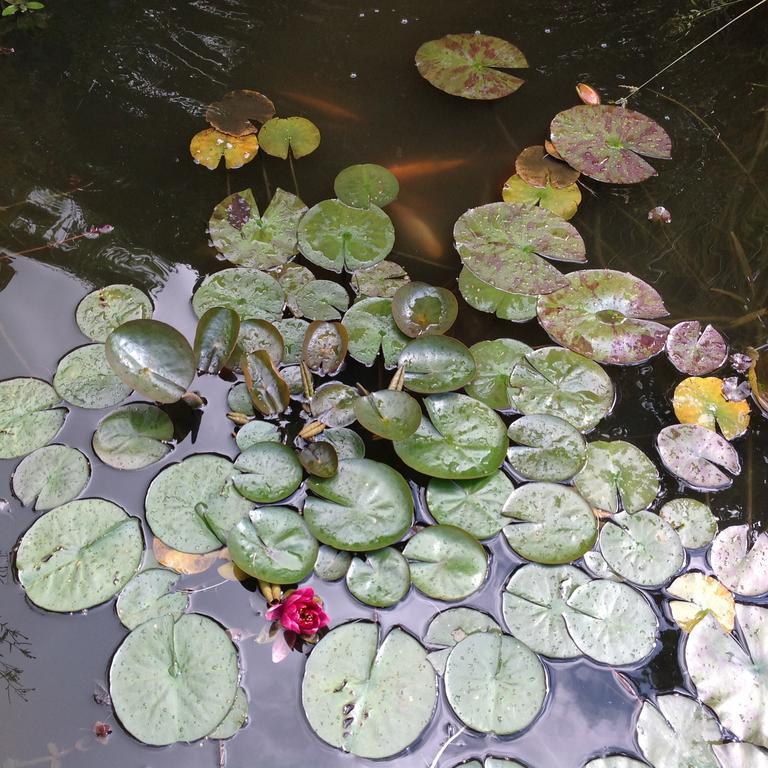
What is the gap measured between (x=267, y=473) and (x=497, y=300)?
3.22 feet

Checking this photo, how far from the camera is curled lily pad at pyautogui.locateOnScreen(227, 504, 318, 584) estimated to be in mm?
1659

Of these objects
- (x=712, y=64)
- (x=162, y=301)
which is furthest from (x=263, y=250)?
(x=712, y=64)

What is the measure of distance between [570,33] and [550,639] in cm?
274

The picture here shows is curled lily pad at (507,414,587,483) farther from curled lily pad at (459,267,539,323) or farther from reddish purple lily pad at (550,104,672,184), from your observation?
reddish purple lily pad at (550,104,672,184)

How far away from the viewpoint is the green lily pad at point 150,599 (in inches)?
64.9

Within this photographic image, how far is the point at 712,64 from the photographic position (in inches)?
122

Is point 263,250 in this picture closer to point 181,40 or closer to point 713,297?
point 181,40

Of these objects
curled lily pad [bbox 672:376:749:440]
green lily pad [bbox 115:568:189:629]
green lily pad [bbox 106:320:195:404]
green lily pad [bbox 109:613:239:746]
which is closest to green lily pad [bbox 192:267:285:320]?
green lily pad [bbox 106:320:195:404]

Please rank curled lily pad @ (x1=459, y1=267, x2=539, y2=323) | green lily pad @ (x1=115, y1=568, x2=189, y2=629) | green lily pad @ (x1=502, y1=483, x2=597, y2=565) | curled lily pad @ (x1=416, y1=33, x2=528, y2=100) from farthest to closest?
curled lily pad @ (x1=416, y1=33, x2=528, y2=100) → curled lily pad @ (x1=459, y1=267, x2=539, y2=323) → green lily pad @ (x1=502, y1=483, x2=597, y2=565) → green lily pad @ (x1=115, y1=568, x2=189, y2=629)

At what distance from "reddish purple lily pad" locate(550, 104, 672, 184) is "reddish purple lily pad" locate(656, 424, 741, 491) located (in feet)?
3.56

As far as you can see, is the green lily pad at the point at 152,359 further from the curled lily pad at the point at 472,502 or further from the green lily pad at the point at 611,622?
the green lily pad at the point at 611,622

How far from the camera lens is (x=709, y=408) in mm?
2105

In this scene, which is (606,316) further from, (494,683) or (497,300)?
(494,683)

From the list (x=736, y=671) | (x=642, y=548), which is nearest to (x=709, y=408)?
(x=642, y=548)
